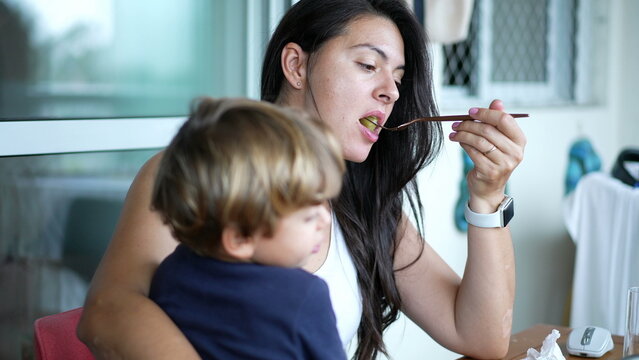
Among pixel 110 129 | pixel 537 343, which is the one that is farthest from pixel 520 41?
pixel 537 343

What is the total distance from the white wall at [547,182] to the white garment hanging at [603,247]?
351 millimetres

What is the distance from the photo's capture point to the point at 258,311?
2.97 feet

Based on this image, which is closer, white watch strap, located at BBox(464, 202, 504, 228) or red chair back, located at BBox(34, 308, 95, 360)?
red chair back, located at BBox(34, 308, 95, 360)

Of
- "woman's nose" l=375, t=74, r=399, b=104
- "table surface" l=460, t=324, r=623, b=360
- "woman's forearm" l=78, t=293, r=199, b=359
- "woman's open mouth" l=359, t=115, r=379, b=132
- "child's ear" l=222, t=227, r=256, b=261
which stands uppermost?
"woman's nose" l=375, t=74, r=399, b=104

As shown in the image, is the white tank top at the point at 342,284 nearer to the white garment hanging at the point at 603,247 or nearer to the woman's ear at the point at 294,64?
the woman's ear at the point at 294,64

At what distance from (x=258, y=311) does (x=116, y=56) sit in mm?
1410

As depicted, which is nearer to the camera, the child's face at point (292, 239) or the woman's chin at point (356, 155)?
the child's face at point (292, 239)

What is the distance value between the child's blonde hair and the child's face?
0.05 ft

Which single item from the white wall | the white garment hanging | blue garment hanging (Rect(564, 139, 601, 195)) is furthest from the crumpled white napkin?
blue garment hanging (Rect(564, 139, 601, 195))

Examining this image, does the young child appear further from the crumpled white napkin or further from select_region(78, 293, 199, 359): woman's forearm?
the crumpled white napkin

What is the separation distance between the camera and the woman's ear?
1469 millimetres

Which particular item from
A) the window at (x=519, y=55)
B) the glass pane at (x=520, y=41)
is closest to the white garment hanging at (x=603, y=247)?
the window at (x=519, y=55)

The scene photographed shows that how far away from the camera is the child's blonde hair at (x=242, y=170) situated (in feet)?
2.78

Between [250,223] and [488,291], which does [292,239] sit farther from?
[488,291]
